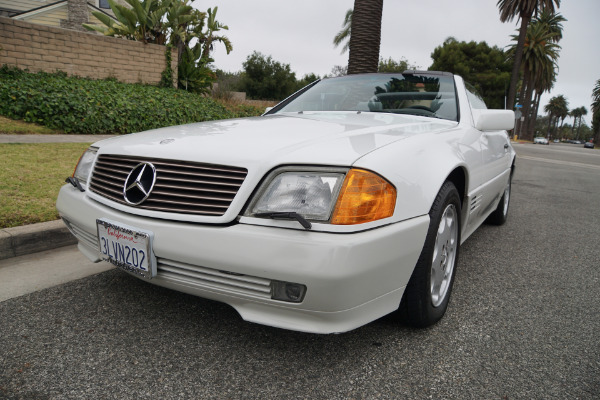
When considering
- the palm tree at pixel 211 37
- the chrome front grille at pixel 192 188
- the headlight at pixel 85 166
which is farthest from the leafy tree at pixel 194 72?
the chrome front grille at pixel 192 188

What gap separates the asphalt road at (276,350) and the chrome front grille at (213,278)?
336mm

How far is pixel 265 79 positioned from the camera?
3669 cm

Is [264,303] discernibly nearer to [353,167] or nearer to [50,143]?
[353,167]

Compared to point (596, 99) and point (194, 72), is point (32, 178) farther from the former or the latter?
point (596, 99)

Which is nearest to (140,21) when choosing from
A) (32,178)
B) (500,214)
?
(32,178)

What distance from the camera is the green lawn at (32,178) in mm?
3184

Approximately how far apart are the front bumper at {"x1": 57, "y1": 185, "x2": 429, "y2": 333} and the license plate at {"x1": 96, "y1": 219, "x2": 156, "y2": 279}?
1.3 inches

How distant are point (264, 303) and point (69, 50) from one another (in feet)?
35.9

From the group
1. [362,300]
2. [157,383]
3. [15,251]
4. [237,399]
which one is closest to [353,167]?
[362,300]

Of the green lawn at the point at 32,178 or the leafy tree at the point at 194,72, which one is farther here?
the leafy tree at the point at 194,72

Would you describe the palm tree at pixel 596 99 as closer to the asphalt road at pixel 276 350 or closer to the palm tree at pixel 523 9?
the palm tree at pixel 523 9

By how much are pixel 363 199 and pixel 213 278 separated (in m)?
0.64

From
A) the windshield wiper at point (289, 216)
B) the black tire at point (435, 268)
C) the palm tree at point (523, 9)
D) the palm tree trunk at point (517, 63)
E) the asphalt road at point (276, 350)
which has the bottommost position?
the asphalt road at point (276, 350)

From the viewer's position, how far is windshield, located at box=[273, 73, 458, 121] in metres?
2.94
